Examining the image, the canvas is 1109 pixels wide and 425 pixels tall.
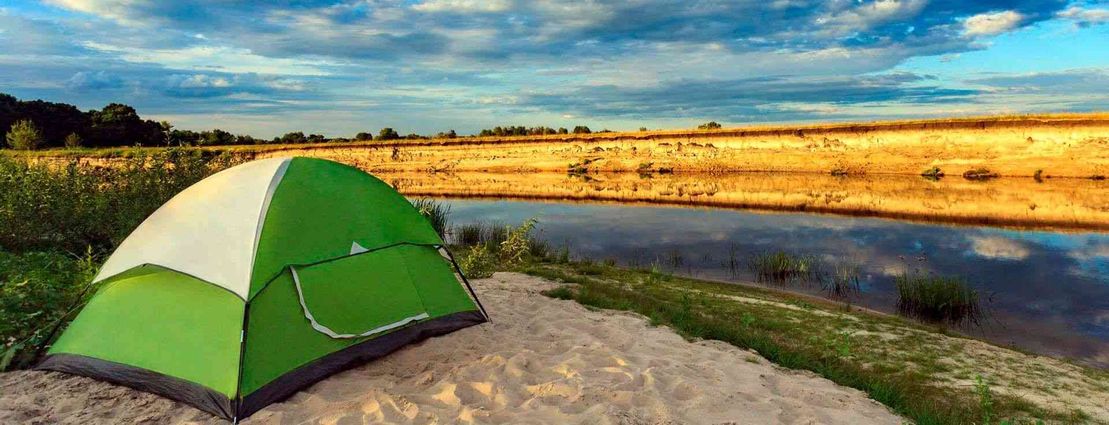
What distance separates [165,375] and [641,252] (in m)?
11.7

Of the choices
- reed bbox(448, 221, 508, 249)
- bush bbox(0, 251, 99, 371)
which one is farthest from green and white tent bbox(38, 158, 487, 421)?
reed bbox(448, 221, 508, 249)

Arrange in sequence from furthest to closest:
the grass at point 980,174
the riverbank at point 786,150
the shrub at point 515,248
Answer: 1. the grass at point 980,174
2. the riverbank at point 786,150
3. the shrub at point 515,248

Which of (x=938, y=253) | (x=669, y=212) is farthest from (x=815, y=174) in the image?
(x=938, y=253)

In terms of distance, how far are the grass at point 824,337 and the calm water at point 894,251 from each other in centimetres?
184

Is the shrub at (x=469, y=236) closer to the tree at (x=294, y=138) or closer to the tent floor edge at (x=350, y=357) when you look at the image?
the tent floor edge at (x=350, y=357)

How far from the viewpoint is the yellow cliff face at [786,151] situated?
30.5 metres

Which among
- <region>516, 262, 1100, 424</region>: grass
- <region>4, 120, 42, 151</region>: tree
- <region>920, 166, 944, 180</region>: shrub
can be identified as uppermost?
<region>4, 120, 42, 151</region>: tree

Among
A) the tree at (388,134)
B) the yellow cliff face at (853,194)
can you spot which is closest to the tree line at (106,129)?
the tree at (388,134)

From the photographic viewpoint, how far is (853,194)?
2675cm

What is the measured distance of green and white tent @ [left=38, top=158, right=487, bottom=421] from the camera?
16.8 feet

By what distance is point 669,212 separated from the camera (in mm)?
22750

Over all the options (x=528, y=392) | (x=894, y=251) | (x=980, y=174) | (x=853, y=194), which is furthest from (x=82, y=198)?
(x=980, y=174)

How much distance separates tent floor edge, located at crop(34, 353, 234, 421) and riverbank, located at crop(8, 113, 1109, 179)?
1937 cm

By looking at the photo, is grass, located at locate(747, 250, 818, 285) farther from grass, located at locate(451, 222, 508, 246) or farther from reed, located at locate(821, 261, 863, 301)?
grass, located at locate(451, 222, 508, 246)
